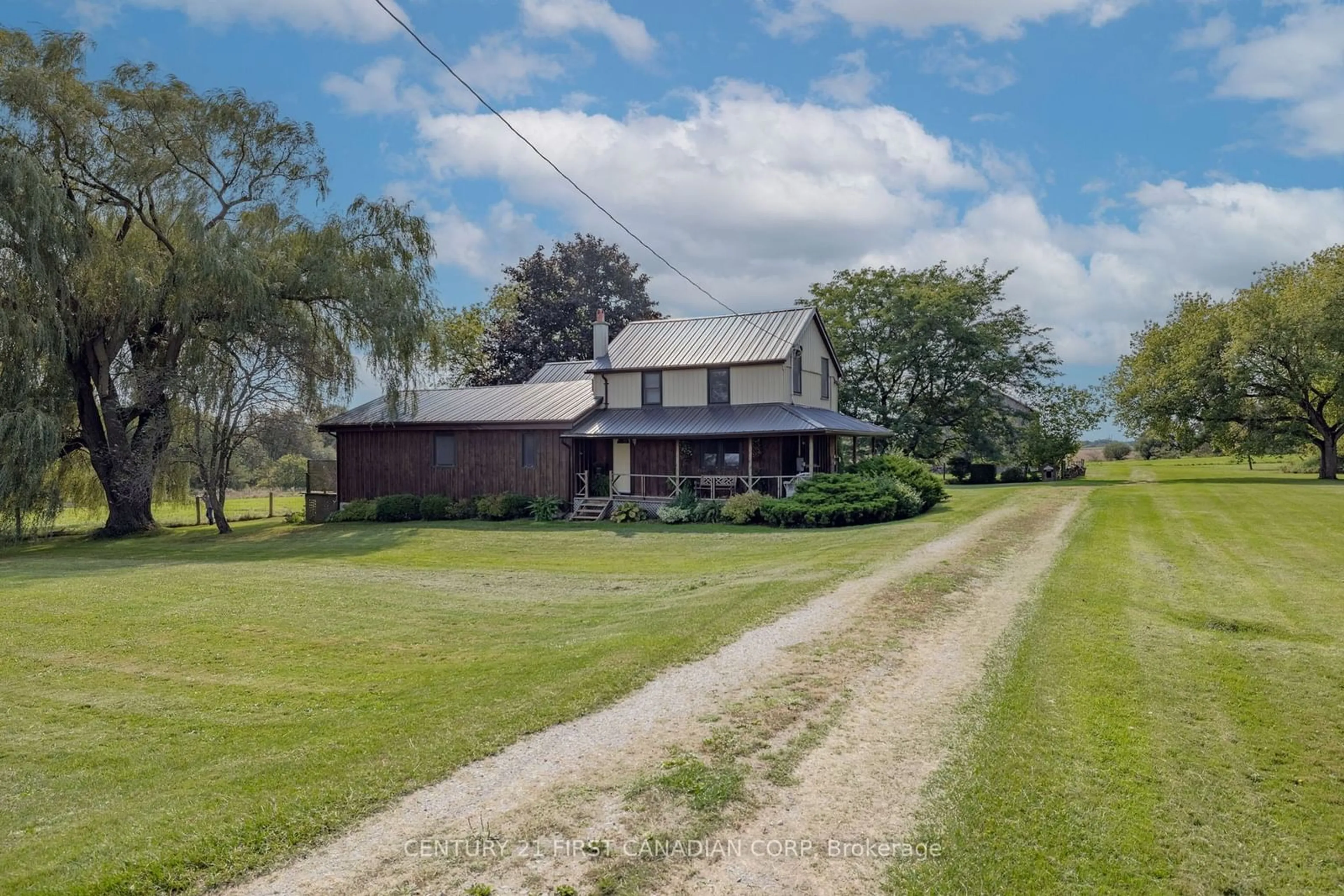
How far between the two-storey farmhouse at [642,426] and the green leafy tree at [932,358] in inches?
384

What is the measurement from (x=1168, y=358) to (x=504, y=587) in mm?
39042

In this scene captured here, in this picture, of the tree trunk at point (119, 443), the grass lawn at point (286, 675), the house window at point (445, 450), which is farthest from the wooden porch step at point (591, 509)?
the tree trunk at point (119, 443)

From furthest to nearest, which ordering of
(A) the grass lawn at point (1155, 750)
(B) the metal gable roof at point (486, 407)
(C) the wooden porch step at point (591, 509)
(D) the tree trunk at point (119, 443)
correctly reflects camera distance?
(B) the metal gable roof at point (486, 407) < (C) the wooden porch step at point (591, 509) < (D) the tree trunk at point (119, 443) < (A) the grass lawn at point (1155, 750)

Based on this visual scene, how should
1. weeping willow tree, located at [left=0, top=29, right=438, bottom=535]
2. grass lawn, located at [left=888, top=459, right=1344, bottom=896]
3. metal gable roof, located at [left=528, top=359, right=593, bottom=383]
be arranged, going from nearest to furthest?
grass lawn, located at [left=888, top=459, right=1344, bottom=896] < weeping willow tree, located at [left=0, top=29, right=438, bottom=535] < metal gable roof, located at [left=528, top=359, right=593, bottom=383]

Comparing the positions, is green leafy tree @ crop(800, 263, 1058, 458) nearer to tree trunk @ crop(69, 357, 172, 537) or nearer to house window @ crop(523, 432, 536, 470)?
house window @ crop(523, 432, 536, 470)

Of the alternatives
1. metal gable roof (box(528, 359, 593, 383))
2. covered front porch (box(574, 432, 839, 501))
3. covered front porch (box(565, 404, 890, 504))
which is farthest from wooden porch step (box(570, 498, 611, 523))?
metal gable roof (box(528, 359, 593, 383))

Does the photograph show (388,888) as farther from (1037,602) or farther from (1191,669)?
(1037,602)

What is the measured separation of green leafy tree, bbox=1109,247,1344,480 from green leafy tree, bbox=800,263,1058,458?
220 inches

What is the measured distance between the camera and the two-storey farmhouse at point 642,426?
26094 millimetres

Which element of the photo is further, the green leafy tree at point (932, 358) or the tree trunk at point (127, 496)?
the green leafy tree at point (932, 358)

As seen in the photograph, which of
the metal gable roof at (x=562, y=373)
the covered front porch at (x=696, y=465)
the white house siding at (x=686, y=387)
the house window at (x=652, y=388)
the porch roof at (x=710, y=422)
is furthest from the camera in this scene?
the metal gable roof at (x=562, y=373)

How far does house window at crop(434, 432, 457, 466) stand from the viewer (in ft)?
93.5

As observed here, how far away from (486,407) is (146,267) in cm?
1101

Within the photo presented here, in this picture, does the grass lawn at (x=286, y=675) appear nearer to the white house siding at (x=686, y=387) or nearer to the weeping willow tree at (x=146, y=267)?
the weeping willow tree at (x=146, y=267)
